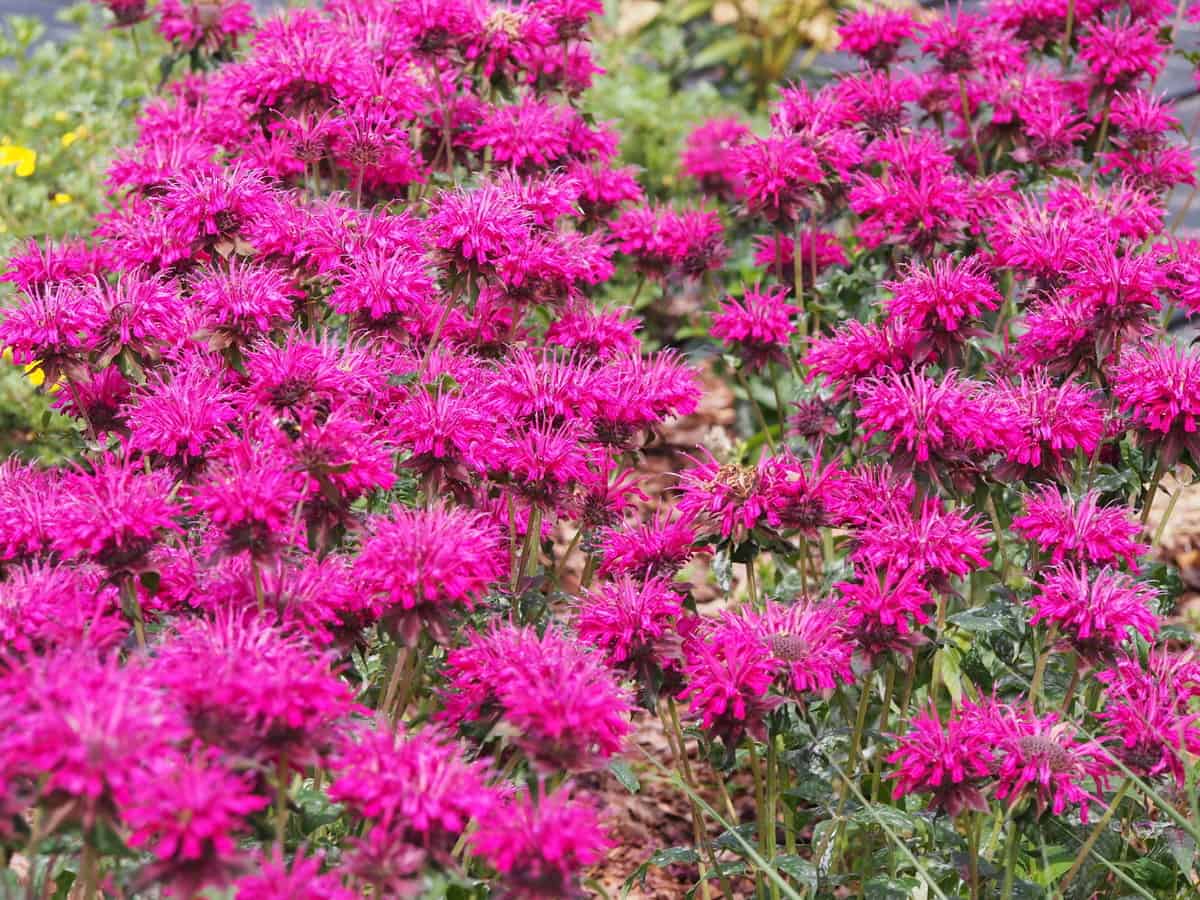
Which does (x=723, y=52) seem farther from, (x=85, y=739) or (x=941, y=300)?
(x=85, y=739)

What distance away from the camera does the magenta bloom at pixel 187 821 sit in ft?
4.85

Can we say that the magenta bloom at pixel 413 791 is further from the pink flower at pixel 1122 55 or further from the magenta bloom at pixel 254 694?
the pink flower at pixel 1122 55

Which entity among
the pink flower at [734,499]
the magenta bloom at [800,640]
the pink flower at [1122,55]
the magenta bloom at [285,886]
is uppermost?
the pink flower at [1122,55]

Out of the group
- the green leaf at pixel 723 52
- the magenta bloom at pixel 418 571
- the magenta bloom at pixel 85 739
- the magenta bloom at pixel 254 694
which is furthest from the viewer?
the green leaf at pixel 723 52

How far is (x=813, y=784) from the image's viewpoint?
99.8 inches

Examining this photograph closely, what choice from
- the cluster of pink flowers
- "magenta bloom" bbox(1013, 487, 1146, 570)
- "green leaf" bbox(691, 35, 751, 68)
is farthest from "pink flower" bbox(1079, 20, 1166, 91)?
"green leaf" bbox(691, 35, 751, 68)

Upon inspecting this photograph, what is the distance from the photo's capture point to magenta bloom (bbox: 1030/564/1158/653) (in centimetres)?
221

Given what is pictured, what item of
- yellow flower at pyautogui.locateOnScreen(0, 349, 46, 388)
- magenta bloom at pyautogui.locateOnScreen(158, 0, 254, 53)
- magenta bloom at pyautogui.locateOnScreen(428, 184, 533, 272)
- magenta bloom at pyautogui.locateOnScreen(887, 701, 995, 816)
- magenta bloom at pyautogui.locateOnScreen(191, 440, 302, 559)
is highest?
magenta bloom at pyautogui.locateOnScreen(428, 184, 533, 272)

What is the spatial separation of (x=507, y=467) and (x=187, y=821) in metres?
1.00

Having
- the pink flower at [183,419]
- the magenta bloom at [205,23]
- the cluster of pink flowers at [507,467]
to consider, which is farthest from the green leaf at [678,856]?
the magenta bloom at [205,23]

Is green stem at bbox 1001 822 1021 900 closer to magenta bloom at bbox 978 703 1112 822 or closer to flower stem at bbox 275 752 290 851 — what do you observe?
magenta bloom at bbox 978 703 1112 822

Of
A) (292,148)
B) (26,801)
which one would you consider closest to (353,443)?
(26,801)

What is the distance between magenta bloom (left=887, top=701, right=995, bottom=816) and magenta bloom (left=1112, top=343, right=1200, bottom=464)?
0.66 m


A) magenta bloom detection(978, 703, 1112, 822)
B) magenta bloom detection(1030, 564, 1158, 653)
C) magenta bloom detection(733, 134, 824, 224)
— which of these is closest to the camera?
magenta bloom detection(978, 703, 1112, 822)
